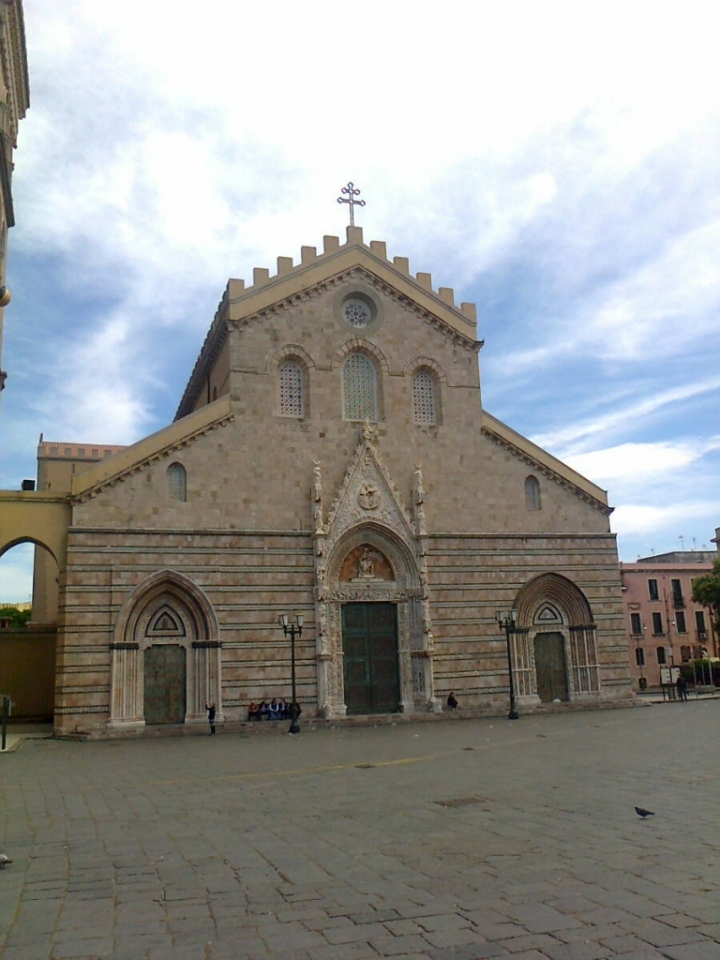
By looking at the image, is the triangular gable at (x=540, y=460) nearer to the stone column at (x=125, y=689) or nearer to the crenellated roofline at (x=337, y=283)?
the crenellated roofline at (x=337, y=283)

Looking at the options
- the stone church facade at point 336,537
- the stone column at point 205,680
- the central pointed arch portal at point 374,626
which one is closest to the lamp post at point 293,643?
the stone church facade at point 336,537

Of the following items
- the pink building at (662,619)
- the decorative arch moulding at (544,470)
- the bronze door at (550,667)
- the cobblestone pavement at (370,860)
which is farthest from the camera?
the pink building at (662,619)

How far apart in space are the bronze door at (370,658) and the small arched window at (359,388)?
7.54 metres

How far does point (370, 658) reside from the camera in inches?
1268

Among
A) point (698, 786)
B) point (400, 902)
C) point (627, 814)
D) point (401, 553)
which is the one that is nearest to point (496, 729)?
point (401, 553)

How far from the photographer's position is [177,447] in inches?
1200

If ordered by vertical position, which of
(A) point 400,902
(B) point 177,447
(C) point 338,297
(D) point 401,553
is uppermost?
(C) point 338,297

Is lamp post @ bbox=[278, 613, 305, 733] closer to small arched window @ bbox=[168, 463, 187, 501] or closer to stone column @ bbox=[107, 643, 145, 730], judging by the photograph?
stone column @ bbox=[107, 643, 145, 730]

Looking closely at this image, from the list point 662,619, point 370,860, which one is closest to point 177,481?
point 370,860

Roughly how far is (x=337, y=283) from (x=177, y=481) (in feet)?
34.7

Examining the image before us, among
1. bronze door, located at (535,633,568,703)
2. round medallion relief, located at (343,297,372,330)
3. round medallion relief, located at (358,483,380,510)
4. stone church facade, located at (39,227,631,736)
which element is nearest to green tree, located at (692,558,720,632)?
stone church facade, located at (39,227,631,736)

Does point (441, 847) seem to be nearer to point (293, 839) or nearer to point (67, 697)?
point (293, 839)

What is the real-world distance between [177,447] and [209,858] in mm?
22170

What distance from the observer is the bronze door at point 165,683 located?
94.9ft
